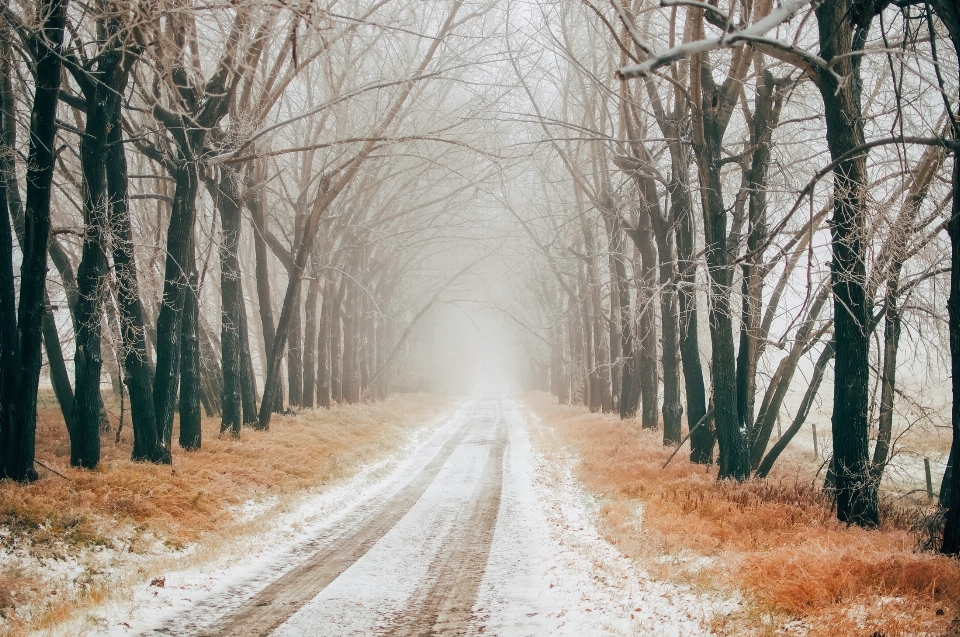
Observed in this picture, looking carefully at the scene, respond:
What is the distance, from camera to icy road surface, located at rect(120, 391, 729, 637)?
5645mm

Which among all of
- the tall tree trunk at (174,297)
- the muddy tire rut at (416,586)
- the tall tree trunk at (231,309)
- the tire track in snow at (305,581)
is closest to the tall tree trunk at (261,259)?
the tall tree trunk at (231,309)

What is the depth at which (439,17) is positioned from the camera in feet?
65.3

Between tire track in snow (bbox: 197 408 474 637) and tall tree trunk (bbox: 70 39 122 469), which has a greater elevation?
tall tree trunk (bbox: 70 39 122 469)

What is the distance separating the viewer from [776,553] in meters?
6.53

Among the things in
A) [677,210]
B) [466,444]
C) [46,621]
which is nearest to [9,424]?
[46,621]

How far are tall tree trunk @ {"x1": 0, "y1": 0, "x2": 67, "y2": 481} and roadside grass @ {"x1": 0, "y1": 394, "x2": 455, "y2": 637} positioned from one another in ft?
1.99

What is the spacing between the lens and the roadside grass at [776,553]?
16.4 ft

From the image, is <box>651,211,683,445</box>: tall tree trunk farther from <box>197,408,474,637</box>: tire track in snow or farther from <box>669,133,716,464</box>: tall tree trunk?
<box>197,408,474,637</box>: tire track in snow

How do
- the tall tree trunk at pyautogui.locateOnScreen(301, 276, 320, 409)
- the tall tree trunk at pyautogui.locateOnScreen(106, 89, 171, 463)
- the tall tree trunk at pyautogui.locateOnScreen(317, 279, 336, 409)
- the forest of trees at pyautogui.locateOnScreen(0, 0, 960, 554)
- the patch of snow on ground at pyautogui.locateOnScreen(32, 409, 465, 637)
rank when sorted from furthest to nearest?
the tall tree trunk at pyautogui.locateOnScreen(317, 279, 336, 409) < the tall tree trunk at pyautogui.locateOnScreen(301, 276, 320, 409) < the tall tree trunk at pyautogui.locateOnScreen(106, 89, 171, 463) < the forest of trees at pyautogui.locateOnScreen(0, 0, 960, 554) < the patch of snow on ground at pyautogui.locateOnScreen(32, 409, 465, 637)

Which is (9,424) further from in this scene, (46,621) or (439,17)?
(439,17)

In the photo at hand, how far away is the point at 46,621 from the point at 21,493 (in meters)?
3.24

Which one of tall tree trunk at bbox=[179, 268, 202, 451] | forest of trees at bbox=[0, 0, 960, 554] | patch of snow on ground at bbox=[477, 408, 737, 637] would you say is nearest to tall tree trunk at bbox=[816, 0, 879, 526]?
forest of trees at bbox=[0, 0, 960, 554]

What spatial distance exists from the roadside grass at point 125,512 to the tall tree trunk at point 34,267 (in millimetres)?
605

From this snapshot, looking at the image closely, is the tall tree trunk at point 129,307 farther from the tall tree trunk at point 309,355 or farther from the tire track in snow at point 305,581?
the tall tree trunk at point 309,355
